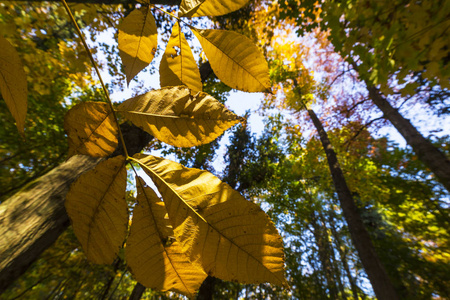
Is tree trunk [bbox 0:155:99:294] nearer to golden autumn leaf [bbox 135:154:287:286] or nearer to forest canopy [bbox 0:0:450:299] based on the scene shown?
forest canopy [bbox 0:0:450:299]

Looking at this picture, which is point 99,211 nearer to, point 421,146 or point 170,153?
point 170,153

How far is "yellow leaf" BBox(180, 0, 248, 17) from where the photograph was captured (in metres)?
0.31

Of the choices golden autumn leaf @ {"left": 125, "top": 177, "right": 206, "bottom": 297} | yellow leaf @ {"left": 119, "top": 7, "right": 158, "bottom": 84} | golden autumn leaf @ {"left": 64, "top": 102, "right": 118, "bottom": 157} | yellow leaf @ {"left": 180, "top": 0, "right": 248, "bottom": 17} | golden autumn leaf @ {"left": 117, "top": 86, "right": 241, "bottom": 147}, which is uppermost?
yellow leaf @ {"left": 180, "top": 0, "right": 248, "bottom": 17}

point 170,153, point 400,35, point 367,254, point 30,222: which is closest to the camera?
point 30,222

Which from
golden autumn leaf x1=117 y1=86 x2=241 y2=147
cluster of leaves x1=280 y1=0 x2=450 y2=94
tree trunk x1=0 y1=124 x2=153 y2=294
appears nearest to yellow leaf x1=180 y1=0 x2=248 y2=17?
golden autumn leaf x1=117 y1=86 x2=241 y2=147

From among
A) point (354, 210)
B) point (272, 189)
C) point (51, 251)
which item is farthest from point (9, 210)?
point (272, 189)

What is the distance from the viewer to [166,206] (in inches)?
8.6

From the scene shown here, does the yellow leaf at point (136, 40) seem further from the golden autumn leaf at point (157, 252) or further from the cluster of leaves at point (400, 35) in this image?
the cluster of leaves at point (400, 35)

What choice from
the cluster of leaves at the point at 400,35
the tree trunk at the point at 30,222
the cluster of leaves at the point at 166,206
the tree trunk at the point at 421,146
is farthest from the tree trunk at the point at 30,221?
the tree trunk at the point at 421,146

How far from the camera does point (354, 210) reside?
2582 mm

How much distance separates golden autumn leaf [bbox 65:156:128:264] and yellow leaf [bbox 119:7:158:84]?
0.16 meters

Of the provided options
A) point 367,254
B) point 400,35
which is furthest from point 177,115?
point 367,254

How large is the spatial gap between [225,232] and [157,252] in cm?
10

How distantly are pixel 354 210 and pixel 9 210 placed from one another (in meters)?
3.25
